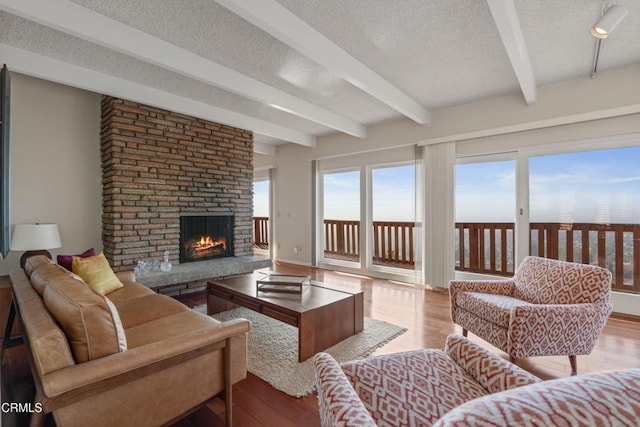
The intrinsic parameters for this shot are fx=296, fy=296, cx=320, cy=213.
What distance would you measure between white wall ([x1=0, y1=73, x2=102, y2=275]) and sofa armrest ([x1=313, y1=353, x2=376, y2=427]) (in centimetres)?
372

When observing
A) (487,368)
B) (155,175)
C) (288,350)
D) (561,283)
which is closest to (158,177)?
(155,175)

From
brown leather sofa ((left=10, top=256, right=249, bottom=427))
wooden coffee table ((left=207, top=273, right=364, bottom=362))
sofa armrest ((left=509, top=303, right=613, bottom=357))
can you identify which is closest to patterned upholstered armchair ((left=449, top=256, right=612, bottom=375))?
sofa armrest ((left=509, top=303, right=613, bottom=357))

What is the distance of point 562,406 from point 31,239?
392 cm

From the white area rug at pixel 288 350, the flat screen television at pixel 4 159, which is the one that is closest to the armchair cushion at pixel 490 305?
the white area rug at pixel 288 350

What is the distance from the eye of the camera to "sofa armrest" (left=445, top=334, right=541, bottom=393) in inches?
41.4

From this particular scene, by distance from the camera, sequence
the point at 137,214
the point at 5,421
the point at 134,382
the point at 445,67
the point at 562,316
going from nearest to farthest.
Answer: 1. the point at 134,382
2. the point at 5,421
3. the point at 562,316
4. the point at 445,67
5. the point at 137,214

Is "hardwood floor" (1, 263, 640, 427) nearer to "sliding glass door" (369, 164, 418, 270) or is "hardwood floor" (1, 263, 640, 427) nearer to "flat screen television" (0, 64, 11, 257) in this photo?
"flat screen television" (0, 64, 11, 257)

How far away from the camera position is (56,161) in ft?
11.0

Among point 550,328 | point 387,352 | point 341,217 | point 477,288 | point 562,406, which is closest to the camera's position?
point 562,406

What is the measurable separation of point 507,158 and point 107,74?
15.3 feet

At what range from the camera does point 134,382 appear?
120 cm

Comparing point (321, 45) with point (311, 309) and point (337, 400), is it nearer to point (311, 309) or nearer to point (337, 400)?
point (311, 309)

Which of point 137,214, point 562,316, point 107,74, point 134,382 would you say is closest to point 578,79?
point 562,316

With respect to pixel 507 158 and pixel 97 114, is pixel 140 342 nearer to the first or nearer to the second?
pixel 97 114
